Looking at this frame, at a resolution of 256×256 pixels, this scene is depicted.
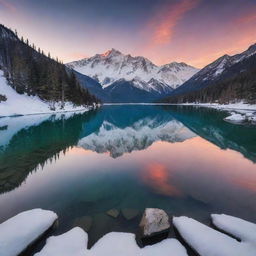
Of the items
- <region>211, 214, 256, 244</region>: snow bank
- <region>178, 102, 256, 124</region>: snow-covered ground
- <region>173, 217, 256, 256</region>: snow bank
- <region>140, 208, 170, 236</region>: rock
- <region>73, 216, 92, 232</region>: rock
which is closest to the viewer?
<region>173, 217, 256, 256</region>: snow bank

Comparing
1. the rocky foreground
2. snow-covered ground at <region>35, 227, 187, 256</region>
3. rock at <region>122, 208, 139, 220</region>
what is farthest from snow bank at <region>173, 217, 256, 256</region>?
rock at <region>122, 208, 139, 220</region>

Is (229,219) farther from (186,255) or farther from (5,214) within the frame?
(5,214)

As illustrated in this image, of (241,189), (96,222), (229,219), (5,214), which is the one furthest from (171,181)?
(5,214)

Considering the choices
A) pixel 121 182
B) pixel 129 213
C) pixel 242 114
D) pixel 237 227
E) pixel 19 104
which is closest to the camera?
pixel 237 227

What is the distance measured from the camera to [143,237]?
8070mm

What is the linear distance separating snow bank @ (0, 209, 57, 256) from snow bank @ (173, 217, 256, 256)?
20.1 feet

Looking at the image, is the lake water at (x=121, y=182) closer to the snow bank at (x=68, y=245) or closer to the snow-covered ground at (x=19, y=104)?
the snow bank at (x=68, y=245)

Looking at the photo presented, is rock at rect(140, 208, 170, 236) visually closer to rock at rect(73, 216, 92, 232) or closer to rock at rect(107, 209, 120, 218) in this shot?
rock at rect(107, 209, 120, 218)

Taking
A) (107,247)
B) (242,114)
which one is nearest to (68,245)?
(107,247)

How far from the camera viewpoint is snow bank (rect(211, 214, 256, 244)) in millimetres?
7617

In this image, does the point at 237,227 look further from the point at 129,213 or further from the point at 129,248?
the point at 129,213

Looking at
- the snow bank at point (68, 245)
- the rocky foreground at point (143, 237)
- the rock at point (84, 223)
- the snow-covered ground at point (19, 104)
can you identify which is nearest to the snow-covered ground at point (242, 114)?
the rocky foreground at point (143, 237)

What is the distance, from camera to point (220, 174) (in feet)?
55.1

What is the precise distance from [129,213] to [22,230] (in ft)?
16.7
